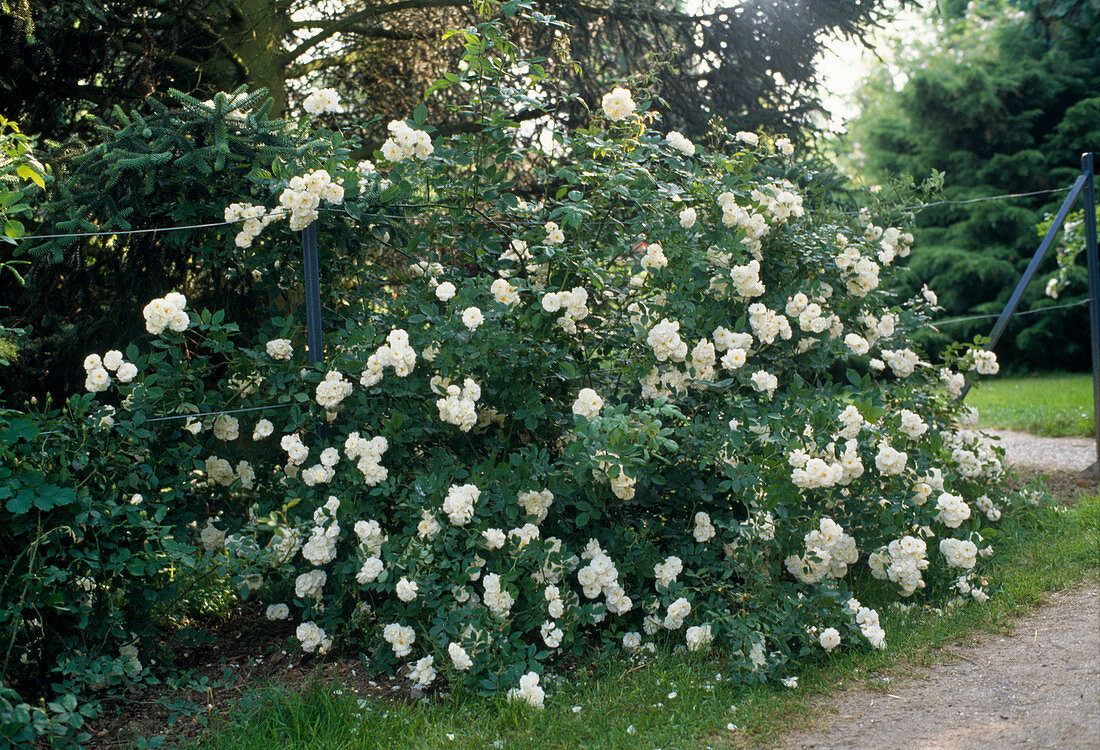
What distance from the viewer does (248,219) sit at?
10.7ft

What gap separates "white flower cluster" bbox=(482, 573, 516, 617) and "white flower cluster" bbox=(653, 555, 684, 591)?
0.59m

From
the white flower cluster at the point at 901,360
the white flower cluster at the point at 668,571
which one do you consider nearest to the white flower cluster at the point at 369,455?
the white flower cluster at the point at 668,571

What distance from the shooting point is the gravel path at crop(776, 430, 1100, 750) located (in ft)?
7.86

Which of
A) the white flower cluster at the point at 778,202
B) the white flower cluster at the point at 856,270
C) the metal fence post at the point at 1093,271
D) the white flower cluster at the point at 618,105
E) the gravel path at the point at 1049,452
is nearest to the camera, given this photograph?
the white flower cluster at the point at 618,105

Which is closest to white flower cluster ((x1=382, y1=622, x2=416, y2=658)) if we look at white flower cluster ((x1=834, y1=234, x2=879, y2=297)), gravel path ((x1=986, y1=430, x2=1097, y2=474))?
white flower cluster ((x1=834, y1=234, x2=879, y2=297))

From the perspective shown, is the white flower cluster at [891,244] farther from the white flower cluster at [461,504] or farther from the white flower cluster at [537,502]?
the white flower cluster at [461,504]

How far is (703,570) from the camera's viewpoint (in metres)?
3.13

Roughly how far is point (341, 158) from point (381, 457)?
4.15ft

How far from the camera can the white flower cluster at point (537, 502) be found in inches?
117

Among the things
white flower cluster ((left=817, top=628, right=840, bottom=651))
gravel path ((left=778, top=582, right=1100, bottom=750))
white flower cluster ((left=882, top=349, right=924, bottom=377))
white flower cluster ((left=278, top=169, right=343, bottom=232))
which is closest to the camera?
gravel path ((left=778, top=582, right=1100, bottom=750))

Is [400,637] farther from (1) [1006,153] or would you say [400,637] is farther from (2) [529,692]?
(1) [1006,153]

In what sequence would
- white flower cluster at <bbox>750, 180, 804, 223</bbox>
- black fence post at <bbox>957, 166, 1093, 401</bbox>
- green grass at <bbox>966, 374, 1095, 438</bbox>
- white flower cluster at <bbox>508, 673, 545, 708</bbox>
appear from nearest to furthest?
white flower cluster at <bbox>508, 673, 545, 708</bbox> → white flower cluster at <bbox>750, 180, 804, 223</bbox> → black fence post at <bbox>957, 166, 1093, 401</bbox> → green grass at <bbox>966, 374, 1095, 438</bbox>

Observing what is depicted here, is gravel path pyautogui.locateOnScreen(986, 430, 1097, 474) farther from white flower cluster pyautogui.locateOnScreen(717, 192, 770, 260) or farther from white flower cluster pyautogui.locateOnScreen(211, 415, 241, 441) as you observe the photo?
white flower cluster pyautogui.locateOnScreen(211, 415, 241, 441)

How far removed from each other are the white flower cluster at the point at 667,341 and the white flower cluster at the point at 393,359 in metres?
0.93
